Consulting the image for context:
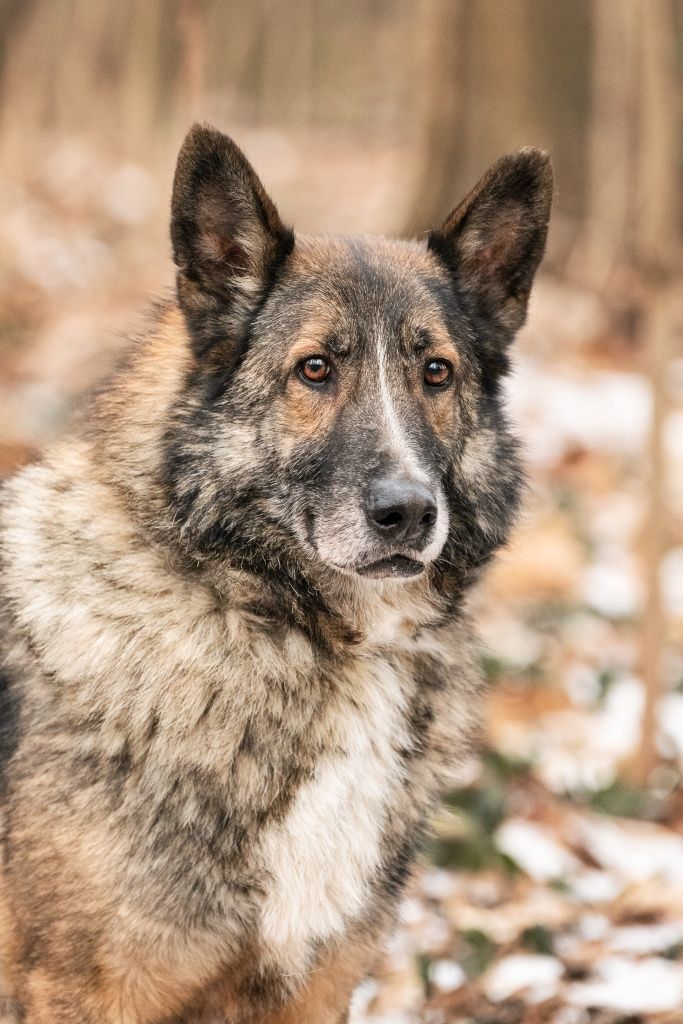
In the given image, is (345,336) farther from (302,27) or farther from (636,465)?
(302,27)

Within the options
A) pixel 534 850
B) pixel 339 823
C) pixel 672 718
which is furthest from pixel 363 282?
pixel 672 718

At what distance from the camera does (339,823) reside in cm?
322

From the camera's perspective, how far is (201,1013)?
124 inches

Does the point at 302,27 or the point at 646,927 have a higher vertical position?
the point at 302,27

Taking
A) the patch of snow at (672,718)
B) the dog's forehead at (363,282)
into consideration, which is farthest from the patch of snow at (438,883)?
the dog's forehead at (363,282)

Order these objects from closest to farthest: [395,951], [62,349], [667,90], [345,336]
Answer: [345,336]
[395,951]
[667,90]
[62,349]

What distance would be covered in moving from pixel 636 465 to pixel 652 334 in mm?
3990

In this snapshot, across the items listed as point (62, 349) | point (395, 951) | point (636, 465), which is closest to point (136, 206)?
point (62, 349)

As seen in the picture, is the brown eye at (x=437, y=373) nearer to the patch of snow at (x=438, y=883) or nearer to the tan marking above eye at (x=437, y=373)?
the tan marking above eye at (x=437, y=373)

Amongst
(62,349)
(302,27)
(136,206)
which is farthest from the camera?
(302,27)

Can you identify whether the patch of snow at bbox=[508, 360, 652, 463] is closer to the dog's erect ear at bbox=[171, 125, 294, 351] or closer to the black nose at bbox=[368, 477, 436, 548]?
the dog's erect ear at bbox=[171, 125, 294, 351]

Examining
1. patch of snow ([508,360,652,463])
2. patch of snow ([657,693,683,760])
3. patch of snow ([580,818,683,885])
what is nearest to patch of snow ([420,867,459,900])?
patch of snow ([580,818,683,885])

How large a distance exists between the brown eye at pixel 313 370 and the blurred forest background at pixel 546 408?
2.71 ft

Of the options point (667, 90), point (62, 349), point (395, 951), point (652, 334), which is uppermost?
point (667, 90)
